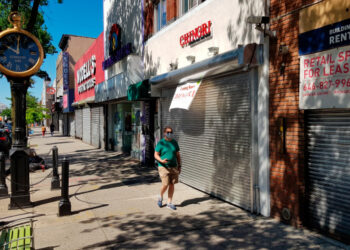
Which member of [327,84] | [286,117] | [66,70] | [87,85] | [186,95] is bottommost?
[286,117]

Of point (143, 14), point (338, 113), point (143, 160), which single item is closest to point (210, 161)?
point (338, 113)

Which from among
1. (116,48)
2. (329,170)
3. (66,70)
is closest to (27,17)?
(116,48)

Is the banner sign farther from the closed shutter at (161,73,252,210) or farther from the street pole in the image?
the street pole

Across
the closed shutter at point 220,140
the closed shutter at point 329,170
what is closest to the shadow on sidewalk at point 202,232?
the closed shutter at point 329,170

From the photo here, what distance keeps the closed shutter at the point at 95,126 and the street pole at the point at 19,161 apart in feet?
47.0

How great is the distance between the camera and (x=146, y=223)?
229 inches

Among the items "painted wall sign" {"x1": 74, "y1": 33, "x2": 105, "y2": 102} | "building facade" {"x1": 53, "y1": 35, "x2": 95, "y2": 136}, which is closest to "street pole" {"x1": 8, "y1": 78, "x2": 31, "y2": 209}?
"painted wall sign" {"x1": 74, "y1": 33, "x2": 105, "y2": 102}

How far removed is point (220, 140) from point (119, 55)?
952 cm

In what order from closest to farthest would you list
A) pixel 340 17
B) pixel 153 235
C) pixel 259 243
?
pixel 340 17 < pixel 259 243 < pixel 153 235

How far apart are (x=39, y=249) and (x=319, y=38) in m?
5.68

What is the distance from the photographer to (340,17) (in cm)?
445

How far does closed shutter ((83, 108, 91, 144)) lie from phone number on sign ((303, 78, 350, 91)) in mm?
21621

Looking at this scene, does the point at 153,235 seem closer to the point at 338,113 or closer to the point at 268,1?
the point at 338,113

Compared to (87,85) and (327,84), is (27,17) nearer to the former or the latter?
(87,85)
